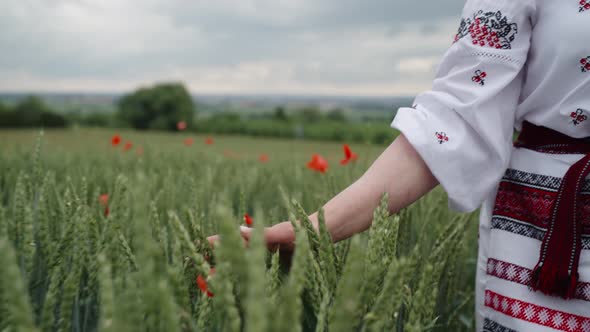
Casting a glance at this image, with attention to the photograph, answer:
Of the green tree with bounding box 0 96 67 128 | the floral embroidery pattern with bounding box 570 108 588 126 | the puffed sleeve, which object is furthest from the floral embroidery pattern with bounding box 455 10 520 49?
the green tree with bounding box 0 96 67 128

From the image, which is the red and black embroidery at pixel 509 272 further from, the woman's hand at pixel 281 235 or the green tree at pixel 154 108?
the green tree at pixel 154 108

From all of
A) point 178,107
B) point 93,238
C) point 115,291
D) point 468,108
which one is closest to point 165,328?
point 115,291

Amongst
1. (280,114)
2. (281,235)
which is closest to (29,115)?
(280,114)

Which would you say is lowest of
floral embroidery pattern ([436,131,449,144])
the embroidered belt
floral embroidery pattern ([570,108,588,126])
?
the embroidered belt

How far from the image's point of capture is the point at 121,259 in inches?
27.3

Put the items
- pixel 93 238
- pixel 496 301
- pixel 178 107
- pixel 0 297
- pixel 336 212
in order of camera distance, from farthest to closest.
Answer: pixel 178 107 → pixel 496 301 → pixel 336 212 → pixel 93 238 → pixel 0 297

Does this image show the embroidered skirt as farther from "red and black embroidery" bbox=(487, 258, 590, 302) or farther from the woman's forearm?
the woman's forearm

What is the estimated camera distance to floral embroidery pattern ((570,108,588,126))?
1.05 meters

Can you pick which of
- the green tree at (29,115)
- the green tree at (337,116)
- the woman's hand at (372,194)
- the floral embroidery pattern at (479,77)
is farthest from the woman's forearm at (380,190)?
the green tree at (337,116)

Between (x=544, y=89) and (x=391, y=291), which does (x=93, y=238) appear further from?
(x=544, y=89)

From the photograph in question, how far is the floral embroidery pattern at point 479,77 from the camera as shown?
1057 millimetres

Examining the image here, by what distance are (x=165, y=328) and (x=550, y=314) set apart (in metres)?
0.89

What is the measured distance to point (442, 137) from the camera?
41.4 inches

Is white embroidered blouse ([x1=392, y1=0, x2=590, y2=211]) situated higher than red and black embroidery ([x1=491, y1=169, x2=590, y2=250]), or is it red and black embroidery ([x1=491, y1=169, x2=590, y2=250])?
white embroidered blouse ([x1=392, y1=0, x2=590, y2=211])
